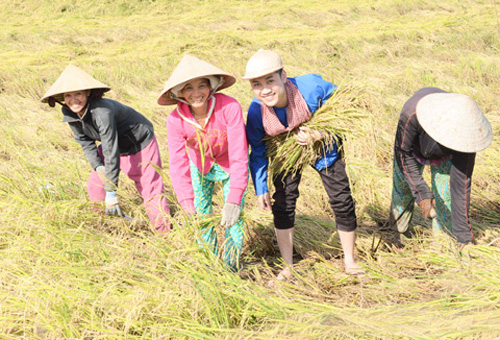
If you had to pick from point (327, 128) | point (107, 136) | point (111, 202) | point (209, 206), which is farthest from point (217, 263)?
point (107, 136)

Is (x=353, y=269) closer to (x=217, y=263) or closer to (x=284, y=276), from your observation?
(x=284, y=276)

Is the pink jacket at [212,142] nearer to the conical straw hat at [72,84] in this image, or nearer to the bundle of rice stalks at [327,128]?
the bundle of rice stalks at [327,128]

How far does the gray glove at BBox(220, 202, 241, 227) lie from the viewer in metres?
1.99

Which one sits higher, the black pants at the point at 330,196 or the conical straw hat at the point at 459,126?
the conical straw hat at the point at 459,126

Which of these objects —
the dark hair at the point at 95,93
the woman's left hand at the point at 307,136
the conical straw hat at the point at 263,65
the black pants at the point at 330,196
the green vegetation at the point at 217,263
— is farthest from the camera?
the dark hair at the point at 95,93

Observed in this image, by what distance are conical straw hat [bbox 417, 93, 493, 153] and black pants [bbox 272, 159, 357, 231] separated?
480mm

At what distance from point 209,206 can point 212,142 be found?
1.43ft

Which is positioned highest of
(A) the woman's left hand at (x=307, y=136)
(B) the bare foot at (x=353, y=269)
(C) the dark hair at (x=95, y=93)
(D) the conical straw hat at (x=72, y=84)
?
(D) the conical straw hat at (x=72, y=84)

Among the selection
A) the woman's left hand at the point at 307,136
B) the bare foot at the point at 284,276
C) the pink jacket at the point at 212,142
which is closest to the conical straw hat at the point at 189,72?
the pink jacket at the point at 212,142

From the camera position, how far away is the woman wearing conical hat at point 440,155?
6.48ft

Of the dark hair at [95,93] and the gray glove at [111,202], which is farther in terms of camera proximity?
the dark hair at [95,93]

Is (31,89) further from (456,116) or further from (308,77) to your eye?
(456,116)

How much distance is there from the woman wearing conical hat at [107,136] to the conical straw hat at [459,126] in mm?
1415

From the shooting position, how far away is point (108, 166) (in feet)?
8.30
